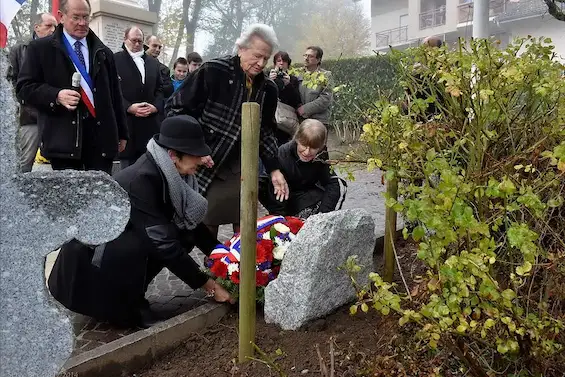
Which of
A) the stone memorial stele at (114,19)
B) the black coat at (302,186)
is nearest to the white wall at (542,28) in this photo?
the stone memorial stele at (114,19)

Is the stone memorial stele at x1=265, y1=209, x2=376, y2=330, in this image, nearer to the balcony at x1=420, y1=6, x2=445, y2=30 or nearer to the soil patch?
the soil patch

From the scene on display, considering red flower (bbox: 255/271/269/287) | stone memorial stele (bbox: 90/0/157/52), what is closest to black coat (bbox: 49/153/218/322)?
red flower (bbox: 255/271/269/287)

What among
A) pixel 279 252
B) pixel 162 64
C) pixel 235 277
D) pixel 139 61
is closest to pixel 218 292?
pixel 235 277

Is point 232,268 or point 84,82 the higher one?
point 84,82

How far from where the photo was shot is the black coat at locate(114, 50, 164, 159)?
521cm

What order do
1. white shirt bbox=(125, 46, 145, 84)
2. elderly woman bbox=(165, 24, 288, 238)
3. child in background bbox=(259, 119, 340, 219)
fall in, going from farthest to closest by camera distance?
white shirt bbox=(125, 46, 145, 84) < child in background bbox=(259, 119, 340, 219) < elderly woman bbox=(165, 24, 288, 238)

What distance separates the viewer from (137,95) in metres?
5.35

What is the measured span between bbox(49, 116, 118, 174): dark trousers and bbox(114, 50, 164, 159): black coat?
1264 millimetres

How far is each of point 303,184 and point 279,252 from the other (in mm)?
989

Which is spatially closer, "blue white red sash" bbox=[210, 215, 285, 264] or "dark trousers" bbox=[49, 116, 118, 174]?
"blue white red sash" bbox=[210, 215, 285, 264]

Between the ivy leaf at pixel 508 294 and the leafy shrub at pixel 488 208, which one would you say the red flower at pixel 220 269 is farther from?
the ivy leaf at pixel 508 294

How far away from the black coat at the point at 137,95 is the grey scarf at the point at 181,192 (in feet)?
6.75

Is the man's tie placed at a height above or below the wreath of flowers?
above

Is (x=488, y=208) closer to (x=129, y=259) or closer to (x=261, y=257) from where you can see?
(x=261, y=257)
